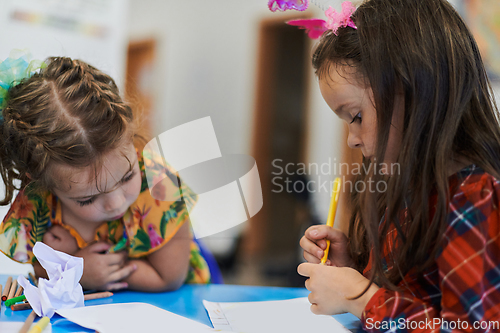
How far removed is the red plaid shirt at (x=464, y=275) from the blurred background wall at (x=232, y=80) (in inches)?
20.5

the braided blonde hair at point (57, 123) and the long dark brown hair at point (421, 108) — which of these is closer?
the long dark brown hair at point (421, 108)

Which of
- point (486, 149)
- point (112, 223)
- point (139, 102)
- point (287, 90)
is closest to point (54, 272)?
point (112, 223)

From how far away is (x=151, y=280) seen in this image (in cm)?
64

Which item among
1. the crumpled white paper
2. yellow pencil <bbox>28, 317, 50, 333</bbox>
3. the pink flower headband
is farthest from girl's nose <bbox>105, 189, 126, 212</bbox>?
the pink flower headband

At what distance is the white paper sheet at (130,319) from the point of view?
42 cm

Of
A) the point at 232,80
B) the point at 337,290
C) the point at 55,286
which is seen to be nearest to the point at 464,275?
the point at 337,290

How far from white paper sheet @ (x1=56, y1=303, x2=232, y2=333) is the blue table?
0.01 m

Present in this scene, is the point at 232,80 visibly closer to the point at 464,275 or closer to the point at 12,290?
the point at 12,290

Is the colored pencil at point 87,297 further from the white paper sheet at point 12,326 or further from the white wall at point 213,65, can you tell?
the white wall at point 213,65

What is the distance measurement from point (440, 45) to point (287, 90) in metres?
0.73

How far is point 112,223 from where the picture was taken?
2.31 ft

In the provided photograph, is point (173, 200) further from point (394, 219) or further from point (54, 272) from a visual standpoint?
point (394, 219)

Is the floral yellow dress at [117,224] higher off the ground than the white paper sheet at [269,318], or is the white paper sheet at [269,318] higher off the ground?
the floral yellow dress at [117,224]

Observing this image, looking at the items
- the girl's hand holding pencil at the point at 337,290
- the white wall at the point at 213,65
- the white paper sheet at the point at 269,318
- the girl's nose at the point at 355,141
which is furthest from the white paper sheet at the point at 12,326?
the white wall at the point at 213,65
